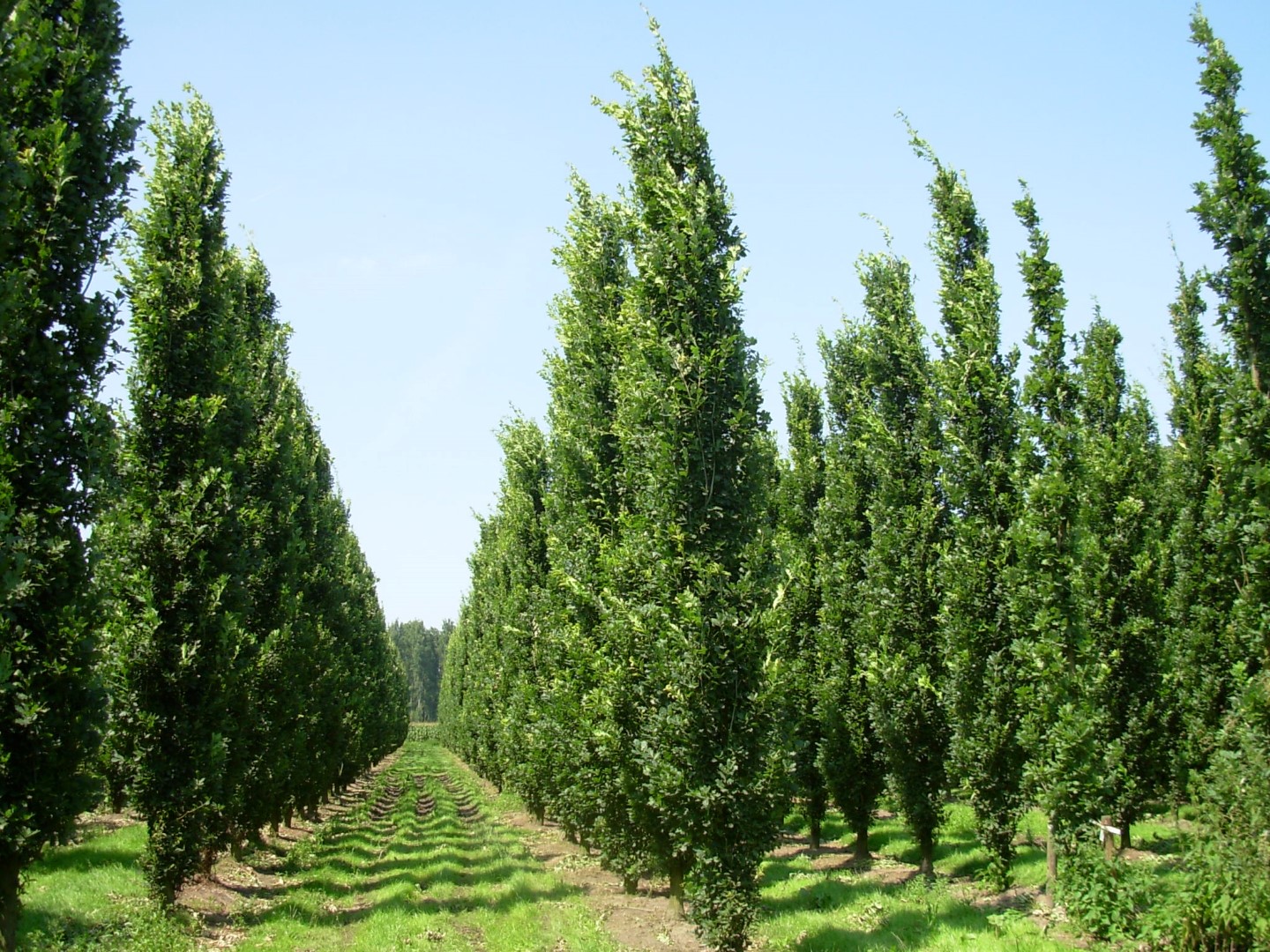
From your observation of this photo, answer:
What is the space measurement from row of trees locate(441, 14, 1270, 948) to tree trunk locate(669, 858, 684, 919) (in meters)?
0.18

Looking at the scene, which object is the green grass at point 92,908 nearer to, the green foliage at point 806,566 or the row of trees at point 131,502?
the row of trees at point 131,502

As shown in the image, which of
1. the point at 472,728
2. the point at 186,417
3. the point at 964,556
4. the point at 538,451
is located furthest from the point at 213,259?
the point at 472,728

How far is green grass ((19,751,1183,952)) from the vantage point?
1159 cm

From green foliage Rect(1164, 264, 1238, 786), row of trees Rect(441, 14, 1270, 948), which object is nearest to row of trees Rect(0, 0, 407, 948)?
row of trees Rect(441, 14, 1270, 948)

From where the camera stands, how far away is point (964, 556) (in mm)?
14906

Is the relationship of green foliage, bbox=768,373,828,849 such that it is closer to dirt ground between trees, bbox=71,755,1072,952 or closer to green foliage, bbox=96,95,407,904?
dirt ground between trees, bbox=71,755,1072,952

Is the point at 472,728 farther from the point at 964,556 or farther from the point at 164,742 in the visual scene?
the point at 964,556

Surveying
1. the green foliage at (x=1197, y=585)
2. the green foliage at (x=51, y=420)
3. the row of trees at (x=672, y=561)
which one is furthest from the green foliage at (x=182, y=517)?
the green foliage at (x=1197, y=585)

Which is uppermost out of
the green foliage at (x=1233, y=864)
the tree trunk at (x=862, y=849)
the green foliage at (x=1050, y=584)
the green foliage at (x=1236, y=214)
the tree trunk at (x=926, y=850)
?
the green foliage at (x=1236, y=214)

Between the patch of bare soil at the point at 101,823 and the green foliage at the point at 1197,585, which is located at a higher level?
the green foliage at the point at 1197,585

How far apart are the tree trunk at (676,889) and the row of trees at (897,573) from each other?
18cm

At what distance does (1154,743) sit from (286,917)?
17.5 meters

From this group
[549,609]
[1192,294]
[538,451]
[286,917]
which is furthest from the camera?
[538,451]

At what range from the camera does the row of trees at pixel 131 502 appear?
958 centimetres
